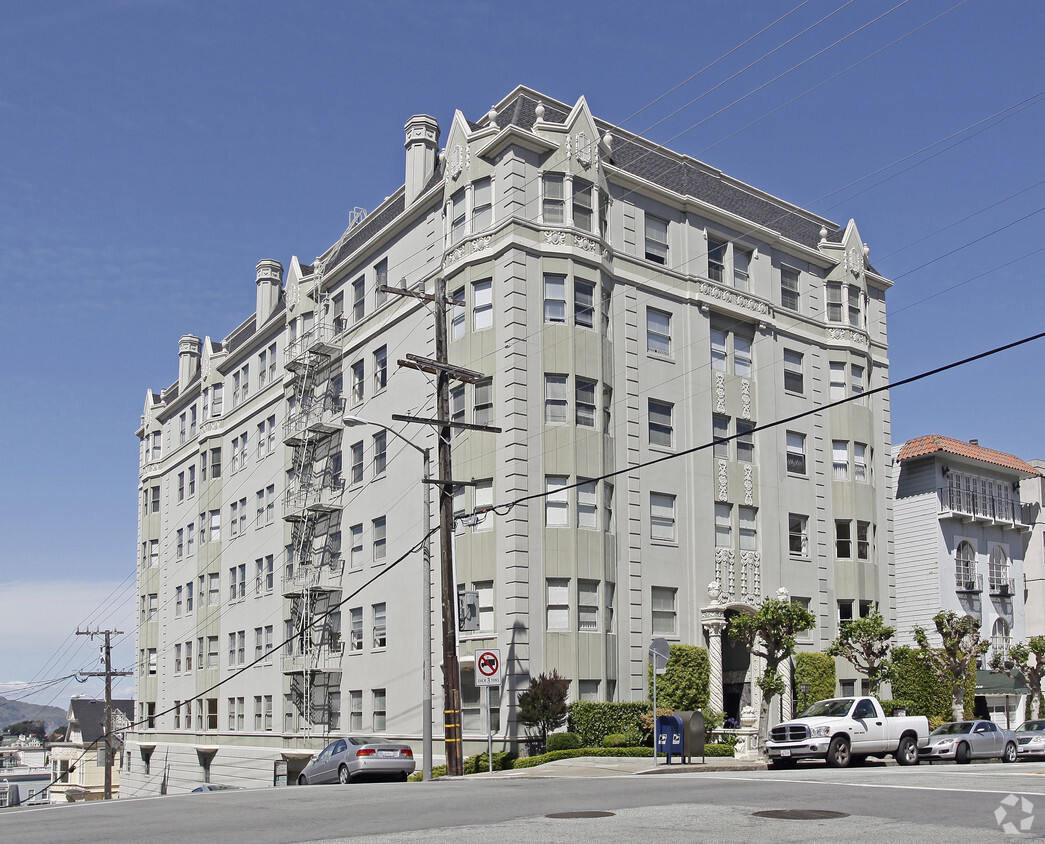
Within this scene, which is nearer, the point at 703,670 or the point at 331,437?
the point at 703,670

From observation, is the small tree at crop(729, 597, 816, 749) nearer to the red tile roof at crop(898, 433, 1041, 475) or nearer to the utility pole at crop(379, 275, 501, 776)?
the utility pole at crop(379, 275, 501, 776)

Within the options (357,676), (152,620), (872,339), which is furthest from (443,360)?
(152,620)

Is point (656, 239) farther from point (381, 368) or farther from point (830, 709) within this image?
point (830, 709)

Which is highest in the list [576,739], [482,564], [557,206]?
[557,206]

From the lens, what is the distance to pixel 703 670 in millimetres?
37156

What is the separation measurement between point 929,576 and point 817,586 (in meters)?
8.31

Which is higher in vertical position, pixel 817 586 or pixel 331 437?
pixel 331 437

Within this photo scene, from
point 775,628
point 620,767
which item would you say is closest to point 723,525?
point 775,628

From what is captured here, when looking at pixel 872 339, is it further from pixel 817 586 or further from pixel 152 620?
pixel 152 620

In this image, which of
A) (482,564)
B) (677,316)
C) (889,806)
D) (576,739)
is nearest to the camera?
(889,806)

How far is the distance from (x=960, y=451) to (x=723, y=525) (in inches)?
603

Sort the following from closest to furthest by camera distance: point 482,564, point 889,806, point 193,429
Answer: point 889,806 < point 482,564 < point 193,429

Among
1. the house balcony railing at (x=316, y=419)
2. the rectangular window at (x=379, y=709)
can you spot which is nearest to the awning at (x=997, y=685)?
→ the rectangular window at (x=379, y=709)

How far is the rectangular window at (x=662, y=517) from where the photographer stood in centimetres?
3819
